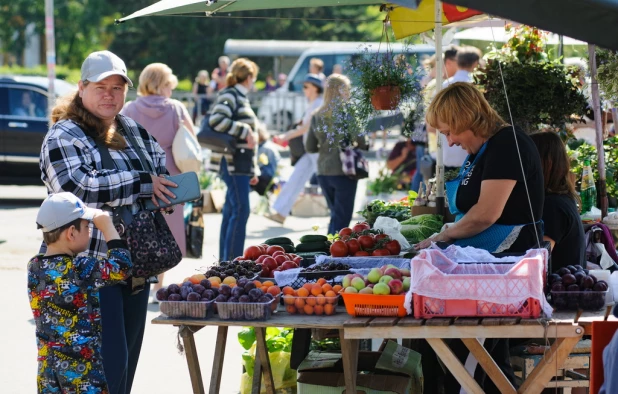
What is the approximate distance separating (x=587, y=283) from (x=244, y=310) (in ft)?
4.64

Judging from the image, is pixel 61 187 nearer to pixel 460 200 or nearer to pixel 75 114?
pixel 75 114

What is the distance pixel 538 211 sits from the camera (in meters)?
4.69

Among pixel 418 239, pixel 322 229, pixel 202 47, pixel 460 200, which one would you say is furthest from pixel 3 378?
pixel 202 47

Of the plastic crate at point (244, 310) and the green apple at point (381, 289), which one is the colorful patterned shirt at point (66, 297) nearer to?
the plastic crate at point (244, 310)

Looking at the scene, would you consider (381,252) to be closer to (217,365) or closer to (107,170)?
(217,365)

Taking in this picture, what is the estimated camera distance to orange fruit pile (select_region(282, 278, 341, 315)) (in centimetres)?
420

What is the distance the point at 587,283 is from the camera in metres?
4.18

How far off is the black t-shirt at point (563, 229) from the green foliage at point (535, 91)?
5.44 ft

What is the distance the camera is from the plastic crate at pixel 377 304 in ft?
13.3

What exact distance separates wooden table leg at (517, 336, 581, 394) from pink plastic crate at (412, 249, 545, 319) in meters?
0.15

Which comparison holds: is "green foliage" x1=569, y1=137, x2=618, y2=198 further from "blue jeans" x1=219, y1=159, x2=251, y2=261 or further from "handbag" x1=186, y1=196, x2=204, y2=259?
"handbag" x1=186, y1=196, x2=204, y2=259

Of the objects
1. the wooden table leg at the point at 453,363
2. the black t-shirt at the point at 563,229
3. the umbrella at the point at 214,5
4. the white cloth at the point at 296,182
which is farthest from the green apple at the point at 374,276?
the white cloth at the point at 296,182

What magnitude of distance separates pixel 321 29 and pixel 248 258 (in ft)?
108

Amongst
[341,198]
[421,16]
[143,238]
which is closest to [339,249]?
[143,238]
